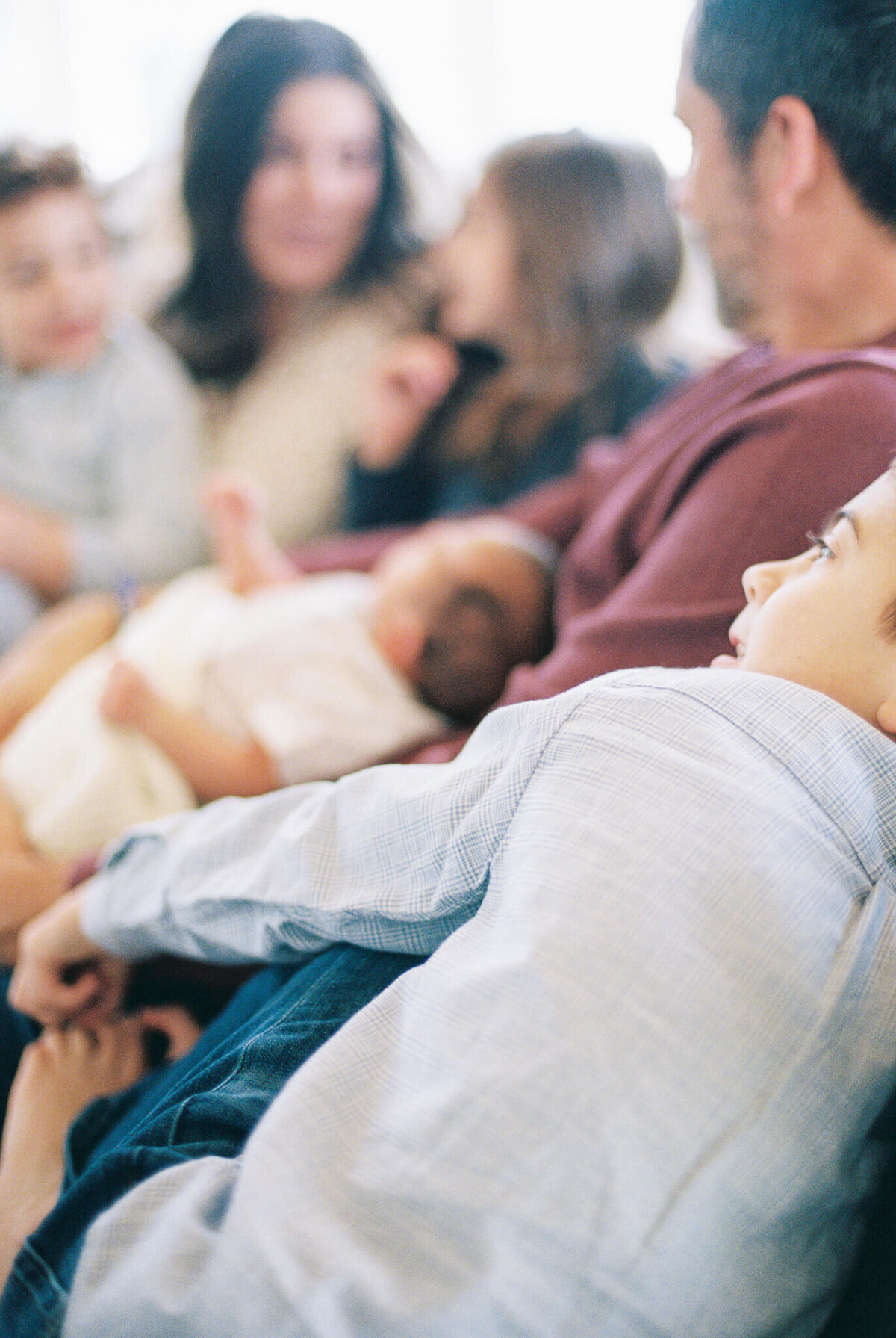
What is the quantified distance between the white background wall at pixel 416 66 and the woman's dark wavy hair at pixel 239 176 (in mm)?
70

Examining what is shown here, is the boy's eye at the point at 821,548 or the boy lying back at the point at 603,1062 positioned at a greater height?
the boy's eye at the point at 821,548

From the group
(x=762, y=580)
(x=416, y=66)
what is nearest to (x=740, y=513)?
(x=762, y=580)

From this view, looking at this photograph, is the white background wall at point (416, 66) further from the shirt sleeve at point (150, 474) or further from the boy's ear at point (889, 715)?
the boy's ear at point (889, 715)

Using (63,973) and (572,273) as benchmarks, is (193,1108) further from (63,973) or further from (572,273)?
(572,273)

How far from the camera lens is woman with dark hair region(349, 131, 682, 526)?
55.1 inches

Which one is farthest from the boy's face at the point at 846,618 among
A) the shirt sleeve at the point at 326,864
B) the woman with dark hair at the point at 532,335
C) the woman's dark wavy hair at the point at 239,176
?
the woman's dark wavy hair at the point at 239,176

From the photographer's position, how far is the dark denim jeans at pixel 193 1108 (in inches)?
22.0

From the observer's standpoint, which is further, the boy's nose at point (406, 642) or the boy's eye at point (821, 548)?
the boy's nose at point (406, 642)

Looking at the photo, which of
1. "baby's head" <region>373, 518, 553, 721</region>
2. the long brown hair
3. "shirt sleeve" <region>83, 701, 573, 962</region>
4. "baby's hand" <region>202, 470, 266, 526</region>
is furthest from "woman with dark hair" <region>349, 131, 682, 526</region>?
"shirt sleeve" <region>83, 701, 573, 962</region>

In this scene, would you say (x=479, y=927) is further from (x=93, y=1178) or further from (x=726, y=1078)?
(x=93, y=1178)

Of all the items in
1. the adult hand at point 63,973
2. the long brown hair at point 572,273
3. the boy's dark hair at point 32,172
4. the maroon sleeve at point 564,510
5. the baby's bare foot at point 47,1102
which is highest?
the boy's dark hair at point 32,172

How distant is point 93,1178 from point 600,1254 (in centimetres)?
32

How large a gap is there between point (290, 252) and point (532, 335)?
0.46 m

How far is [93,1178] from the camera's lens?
575 mm
